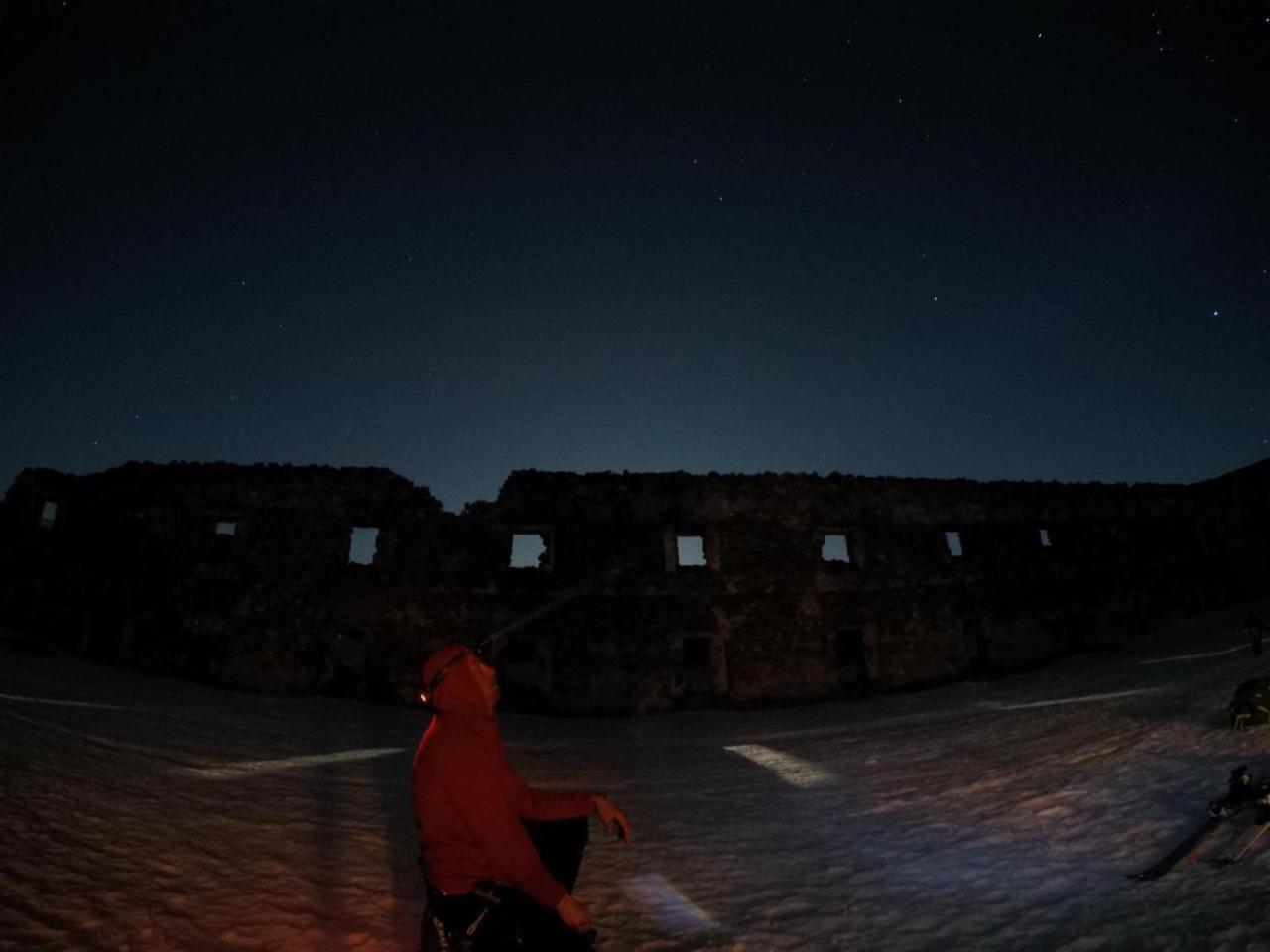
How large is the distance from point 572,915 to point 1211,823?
414 cm

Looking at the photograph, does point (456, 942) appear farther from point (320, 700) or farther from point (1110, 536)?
point (1110, 536)

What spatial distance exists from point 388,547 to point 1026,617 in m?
19.3

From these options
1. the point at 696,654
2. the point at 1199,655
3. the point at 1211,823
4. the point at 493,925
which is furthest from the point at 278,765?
the point at 1199,655

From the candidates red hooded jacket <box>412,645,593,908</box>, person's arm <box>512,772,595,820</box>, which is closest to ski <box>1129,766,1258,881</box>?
person's arm <box>512,772,595,820</box>

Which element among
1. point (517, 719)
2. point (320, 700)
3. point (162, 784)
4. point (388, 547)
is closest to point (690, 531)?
point (517, 719)

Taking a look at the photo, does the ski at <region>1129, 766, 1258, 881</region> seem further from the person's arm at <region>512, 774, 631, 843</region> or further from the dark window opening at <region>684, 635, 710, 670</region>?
the dark window opening at <region>684, 635, 710, 670</region>

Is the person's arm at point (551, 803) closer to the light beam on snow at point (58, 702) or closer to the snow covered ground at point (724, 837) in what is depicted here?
the snow covered ground at point (724, 837)

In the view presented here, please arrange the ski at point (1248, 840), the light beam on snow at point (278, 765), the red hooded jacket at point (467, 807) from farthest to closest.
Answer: the light beam on snow at point (278, 765)
the ski at point (1248, 840)
the red hooded jacket at point (467, 807)

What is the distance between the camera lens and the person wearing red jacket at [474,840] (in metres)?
2.21

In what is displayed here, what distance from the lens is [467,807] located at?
2.29m

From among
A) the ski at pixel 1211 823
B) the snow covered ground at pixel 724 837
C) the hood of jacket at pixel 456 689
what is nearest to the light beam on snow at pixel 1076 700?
the snow covered ground at pixel 724 837

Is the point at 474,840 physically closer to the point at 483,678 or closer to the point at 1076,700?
the point at 483,678

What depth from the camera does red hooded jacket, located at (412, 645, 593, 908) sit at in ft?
7.39

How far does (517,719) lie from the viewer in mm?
14102
